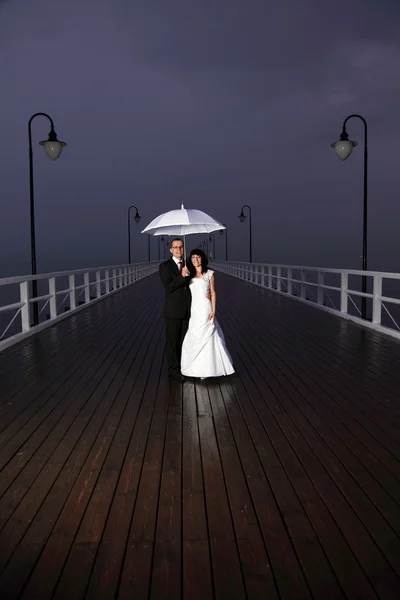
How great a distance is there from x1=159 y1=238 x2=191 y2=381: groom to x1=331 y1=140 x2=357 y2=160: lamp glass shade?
8.08m

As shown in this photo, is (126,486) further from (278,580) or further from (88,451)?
(278,580)

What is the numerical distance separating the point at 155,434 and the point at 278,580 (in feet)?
6.99

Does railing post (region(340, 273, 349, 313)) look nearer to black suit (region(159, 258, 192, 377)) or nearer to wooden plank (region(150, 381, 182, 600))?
black suit (region(159, 258, 192, 377))

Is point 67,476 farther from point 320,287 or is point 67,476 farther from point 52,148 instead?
point 320,287

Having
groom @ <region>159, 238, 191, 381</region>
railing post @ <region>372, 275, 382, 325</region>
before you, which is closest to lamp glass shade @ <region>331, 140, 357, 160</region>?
railing post @ <region>372, 275, 382, 325</region>

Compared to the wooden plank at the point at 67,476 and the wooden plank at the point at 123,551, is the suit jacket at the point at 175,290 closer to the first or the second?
the wooden plank at the point at 67,476

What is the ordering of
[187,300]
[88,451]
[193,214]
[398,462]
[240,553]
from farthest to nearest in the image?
[193,214], [187,300], [88,451], [398,462], [240,553]

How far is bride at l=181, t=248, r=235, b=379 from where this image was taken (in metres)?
6.02

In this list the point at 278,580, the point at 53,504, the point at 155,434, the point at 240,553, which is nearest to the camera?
the point at 278,580

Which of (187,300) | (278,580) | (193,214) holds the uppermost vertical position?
(193,214)

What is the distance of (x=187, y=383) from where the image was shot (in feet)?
19.9

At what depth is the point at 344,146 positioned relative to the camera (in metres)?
12.3

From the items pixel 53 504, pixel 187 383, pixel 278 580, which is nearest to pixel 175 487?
pixel 53 504

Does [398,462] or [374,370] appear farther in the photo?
[374,370]
